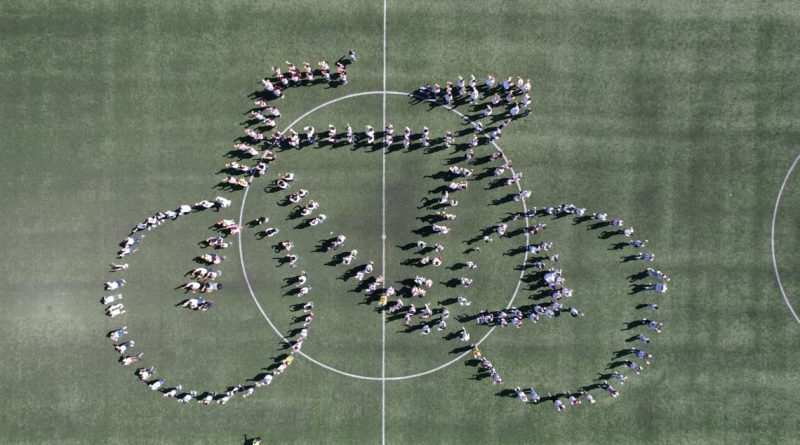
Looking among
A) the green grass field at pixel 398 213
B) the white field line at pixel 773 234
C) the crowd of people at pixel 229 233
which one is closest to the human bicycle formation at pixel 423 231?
the crowd of people at pixel 229 233

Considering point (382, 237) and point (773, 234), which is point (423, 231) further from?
point (773, 234)

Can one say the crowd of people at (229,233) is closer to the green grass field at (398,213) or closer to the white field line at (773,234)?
the green grass field at (398,213)

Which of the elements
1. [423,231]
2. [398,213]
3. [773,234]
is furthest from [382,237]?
[773,234]

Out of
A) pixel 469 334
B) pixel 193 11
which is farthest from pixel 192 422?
pixel 193 11

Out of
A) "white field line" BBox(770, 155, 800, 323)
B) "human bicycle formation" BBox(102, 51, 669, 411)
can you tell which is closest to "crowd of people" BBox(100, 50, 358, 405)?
"human bicycle formation" BBox(102, 51, 669, 411)

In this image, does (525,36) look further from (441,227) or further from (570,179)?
(441,227)
